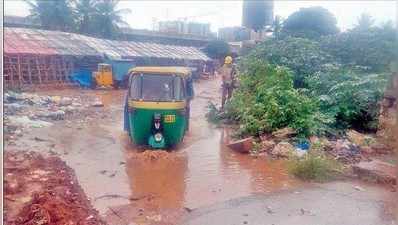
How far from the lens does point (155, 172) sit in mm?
5777

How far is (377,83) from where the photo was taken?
334 inches

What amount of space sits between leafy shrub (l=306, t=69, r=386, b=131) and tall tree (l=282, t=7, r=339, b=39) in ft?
17.1

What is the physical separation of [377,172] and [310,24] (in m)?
9.96

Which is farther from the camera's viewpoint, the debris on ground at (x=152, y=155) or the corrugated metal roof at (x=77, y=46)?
the corrugated metal roof at (x=77, y=46)

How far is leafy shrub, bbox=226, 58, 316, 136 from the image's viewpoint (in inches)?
296

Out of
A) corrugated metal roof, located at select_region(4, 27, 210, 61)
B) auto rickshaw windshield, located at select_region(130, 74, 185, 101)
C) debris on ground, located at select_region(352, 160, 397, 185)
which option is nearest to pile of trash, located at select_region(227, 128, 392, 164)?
debris on ground, located at select_region(352, 160, 397, 185)

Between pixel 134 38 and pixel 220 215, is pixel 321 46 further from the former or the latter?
pixel 134 38

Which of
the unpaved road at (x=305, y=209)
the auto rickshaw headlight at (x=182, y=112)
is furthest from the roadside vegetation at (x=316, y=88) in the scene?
the auto rickshaw headlight at (x=182, y=112)

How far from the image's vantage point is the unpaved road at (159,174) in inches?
172

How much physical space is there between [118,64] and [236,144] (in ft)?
36.8

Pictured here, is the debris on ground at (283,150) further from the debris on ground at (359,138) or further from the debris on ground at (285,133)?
the debris on ground at (359,138)

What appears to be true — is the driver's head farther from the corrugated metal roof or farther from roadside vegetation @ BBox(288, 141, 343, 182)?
the corrugated metal roof

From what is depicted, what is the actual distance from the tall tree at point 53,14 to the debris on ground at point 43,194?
14.5 metres

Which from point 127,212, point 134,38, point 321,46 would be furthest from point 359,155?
point 134,38
